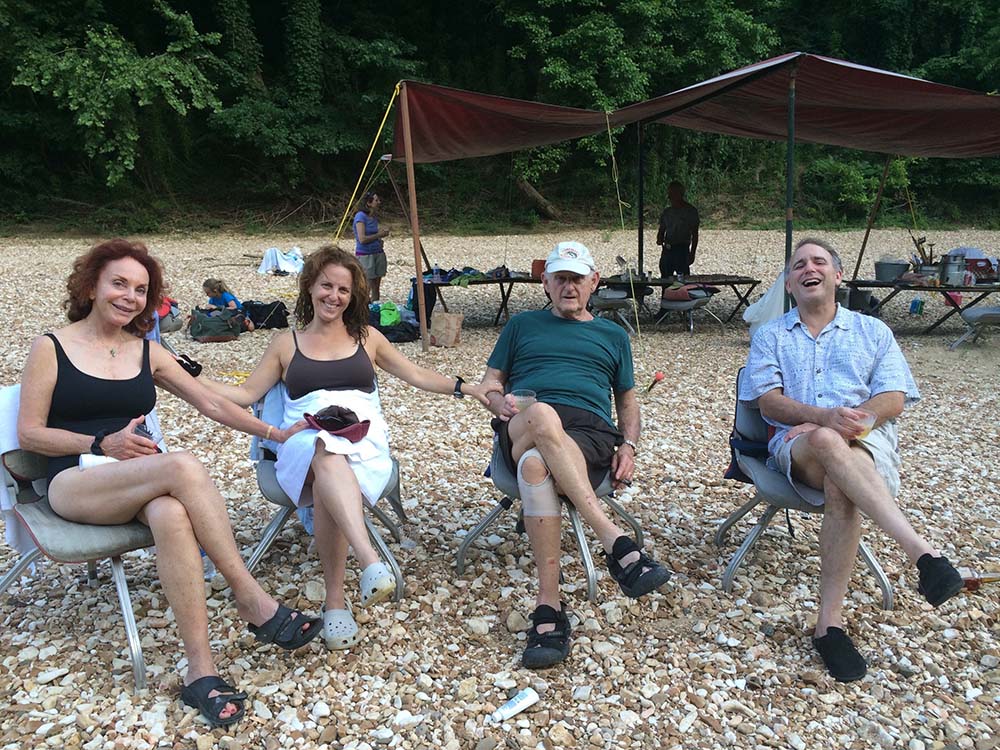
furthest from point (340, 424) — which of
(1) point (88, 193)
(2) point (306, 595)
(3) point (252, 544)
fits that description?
(1) point (88, 193)

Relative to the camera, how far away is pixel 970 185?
22203 mm

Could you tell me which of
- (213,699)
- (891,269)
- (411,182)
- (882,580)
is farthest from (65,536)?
(891,269)

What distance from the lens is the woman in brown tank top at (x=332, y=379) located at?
250 cm

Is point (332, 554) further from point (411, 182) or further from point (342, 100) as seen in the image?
point (342, 100)

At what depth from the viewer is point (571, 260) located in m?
2.99

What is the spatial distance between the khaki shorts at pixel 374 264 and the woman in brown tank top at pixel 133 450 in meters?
6.54

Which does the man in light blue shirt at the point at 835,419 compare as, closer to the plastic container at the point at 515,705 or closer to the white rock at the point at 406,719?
the plastic container at the point at 515,705

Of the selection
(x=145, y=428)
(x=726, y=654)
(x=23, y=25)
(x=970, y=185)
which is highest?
(x=23, y=25)

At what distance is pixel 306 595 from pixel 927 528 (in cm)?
263

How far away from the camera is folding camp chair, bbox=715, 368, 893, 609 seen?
8.80 feet

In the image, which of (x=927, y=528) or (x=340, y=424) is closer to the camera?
(x=340, y=424)

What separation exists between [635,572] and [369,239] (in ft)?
23.4

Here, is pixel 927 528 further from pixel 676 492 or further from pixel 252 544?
pixel 252 544

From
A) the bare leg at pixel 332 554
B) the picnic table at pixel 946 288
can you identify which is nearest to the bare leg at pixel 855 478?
the bare leg at pixel 332 554
